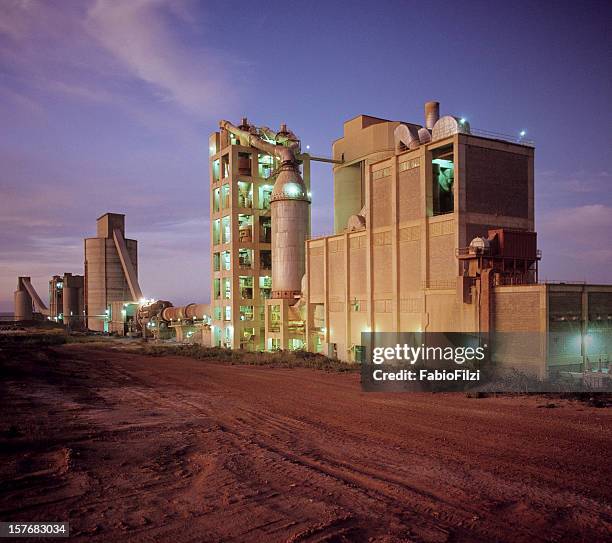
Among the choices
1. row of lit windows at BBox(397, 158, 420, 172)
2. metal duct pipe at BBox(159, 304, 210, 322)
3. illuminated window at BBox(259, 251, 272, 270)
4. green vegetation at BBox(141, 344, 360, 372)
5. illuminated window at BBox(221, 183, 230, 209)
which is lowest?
green vegetation at BBox(141, 344, 360, 372)

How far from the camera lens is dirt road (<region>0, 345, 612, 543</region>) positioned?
7824 mm

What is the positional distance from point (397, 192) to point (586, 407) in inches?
652

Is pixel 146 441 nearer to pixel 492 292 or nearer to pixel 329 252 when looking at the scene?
pixel 492 292

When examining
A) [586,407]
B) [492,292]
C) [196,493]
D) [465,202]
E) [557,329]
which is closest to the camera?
[196,493]

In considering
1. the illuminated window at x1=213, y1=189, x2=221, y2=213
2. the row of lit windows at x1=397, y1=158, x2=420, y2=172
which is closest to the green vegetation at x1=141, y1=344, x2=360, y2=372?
the row of lit windows at x1=397, y1=158, x2=420, y2=172

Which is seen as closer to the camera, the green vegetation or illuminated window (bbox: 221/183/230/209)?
the green vegetation

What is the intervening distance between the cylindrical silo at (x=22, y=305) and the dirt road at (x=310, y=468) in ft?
362

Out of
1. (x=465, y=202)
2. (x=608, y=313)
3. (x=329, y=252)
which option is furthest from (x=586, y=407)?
(x=329, y=252)

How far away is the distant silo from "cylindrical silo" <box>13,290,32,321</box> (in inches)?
1674

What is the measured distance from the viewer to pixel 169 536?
7.50 m

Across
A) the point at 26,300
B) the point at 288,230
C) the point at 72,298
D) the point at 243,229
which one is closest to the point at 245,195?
the point at 243,229

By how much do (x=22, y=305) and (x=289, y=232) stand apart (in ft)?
325

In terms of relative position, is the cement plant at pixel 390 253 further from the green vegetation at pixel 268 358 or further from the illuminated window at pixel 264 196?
the green vegetation at pixel 268 358

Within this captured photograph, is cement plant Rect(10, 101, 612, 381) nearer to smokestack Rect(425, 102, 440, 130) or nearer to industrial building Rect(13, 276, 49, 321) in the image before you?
smokestack Rect(425, 102, 440, 130)
